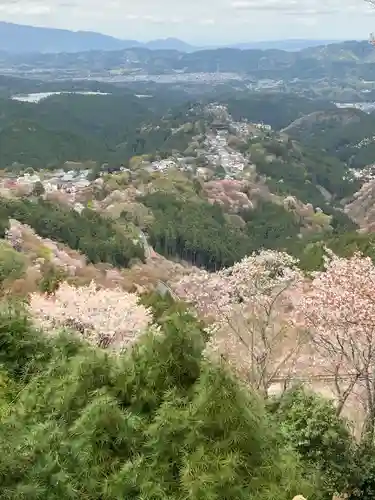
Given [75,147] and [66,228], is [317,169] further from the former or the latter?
[66,228]

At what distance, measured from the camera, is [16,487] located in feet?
18.6

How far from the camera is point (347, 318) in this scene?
1102 centimetres

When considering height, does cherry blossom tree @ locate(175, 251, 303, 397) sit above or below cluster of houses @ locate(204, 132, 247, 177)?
above

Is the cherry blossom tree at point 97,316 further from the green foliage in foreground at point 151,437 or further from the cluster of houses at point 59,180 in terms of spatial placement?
the cluster of houses at point 59,180

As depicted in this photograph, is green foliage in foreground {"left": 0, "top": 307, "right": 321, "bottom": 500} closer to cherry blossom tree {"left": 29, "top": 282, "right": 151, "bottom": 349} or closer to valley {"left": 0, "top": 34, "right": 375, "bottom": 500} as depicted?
valley {"left": 0, "top": 34, "right": 375, "bottom": 500}

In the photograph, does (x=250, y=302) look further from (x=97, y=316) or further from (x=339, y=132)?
(x=339, y=132)

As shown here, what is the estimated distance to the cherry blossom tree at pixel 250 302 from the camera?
42.6 ft

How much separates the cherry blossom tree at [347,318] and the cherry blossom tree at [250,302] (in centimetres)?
101

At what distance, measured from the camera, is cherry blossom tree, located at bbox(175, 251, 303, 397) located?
12984 mm

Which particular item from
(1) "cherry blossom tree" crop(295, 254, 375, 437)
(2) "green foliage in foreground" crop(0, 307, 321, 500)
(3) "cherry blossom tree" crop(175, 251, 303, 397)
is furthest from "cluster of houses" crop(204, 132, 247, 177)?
(2) "green foliage in foreground" crop(0, 307, 321, 500)

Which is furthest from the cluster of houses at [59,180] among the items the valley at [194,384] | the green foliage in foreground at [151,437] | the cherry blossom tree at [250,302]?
the green foliage in foreground at [151,437]

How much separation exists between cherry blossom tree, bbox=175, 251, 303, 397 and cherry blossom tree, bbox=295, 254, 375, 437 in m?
1.01

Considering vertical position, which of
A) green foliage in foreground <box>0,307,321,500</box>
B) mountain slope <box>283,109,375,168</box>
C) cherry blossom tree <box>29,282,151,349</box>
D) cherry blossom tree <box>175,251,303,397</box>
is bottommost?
mountain slope <box>283,109,375,168</box>

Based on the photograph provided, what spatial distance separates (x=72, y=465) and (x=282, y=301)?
11449 mm
